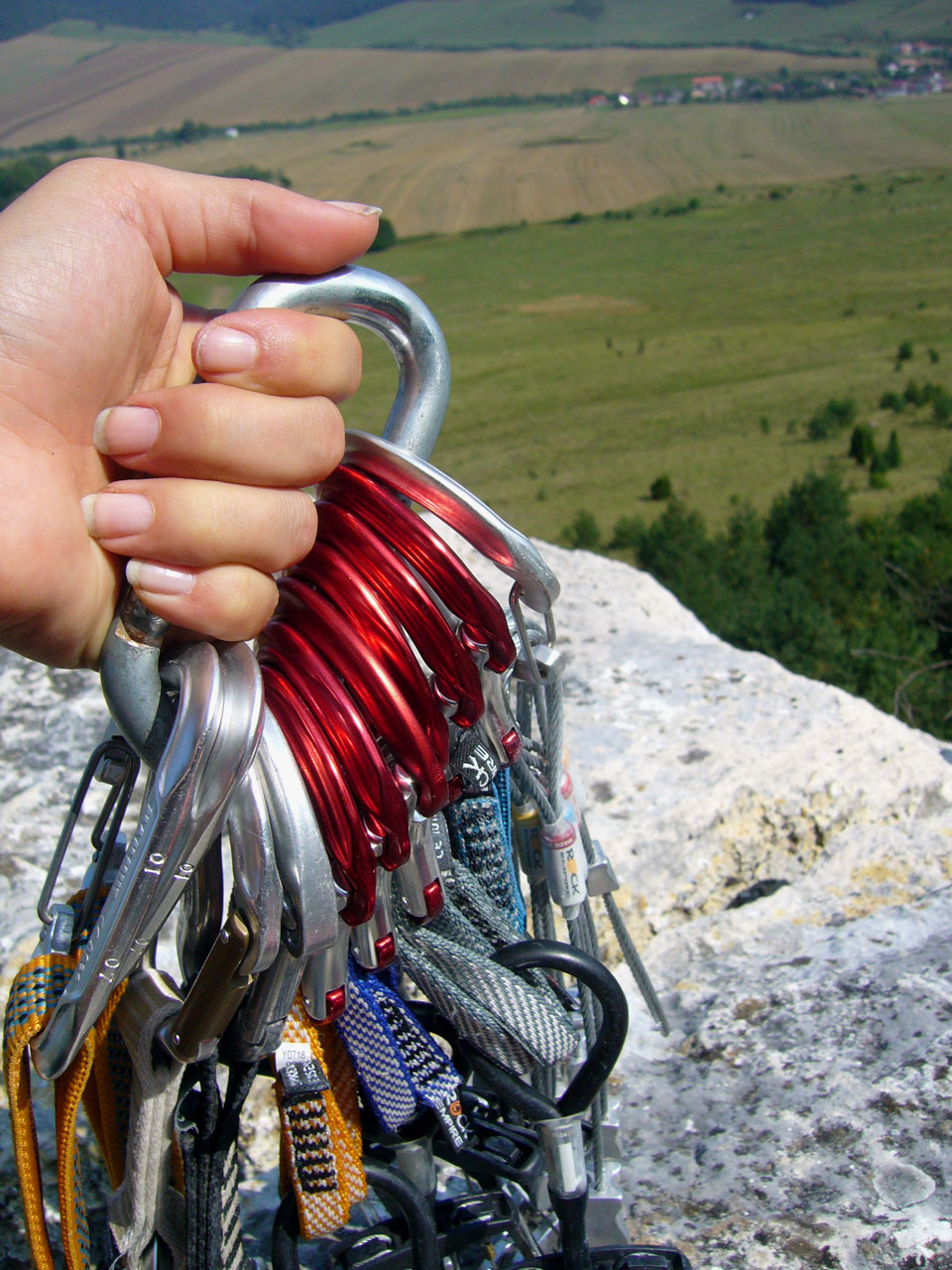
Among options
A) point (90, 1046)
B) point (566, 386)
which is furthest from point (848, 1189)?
point (566, 386)

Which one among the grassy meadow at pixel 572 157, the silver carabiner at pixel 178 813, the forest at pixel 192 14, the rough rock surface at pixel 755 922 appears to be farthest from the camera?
the grassy meadow at pixel 572 157

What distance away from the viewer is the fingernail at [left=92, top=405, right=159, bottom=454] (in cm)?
92

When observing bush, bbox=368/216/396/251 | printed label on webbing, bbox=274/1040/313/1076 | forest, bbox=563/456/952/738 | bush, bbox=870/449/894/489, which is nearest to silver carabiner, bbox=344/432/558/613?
printed label on webbing, bbox=274/1040/313/1076

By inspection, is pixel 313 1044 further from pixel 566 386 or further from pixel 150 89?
pixel 150 89

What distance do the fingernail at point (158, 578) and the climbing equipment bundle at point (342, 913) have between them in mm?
26

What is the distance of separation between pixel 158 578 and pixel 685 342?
1055 inches

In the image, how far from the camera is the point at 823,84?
38562 millimetres

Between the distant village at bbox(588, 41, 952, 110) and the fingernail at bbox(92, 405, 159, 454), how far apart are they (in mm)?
24531

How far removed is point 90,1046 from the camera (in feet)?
3.27

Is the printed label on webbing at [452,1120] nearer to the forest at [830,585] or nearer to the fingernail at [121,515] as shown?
the fingernail at [121,515]

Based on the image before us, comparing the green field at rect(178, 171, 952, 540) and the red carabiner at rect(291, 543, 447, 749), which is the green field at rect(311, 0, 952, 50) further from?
the red carabiner at rect(291, 543, 447, 749)

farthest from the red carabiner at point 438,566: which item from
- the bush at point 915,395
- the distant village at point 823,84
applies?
the distant village at point 823,84

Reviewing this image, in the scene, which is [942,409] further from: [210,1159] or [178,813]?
[178,813]

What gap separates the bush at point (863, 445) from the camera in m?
15.8
